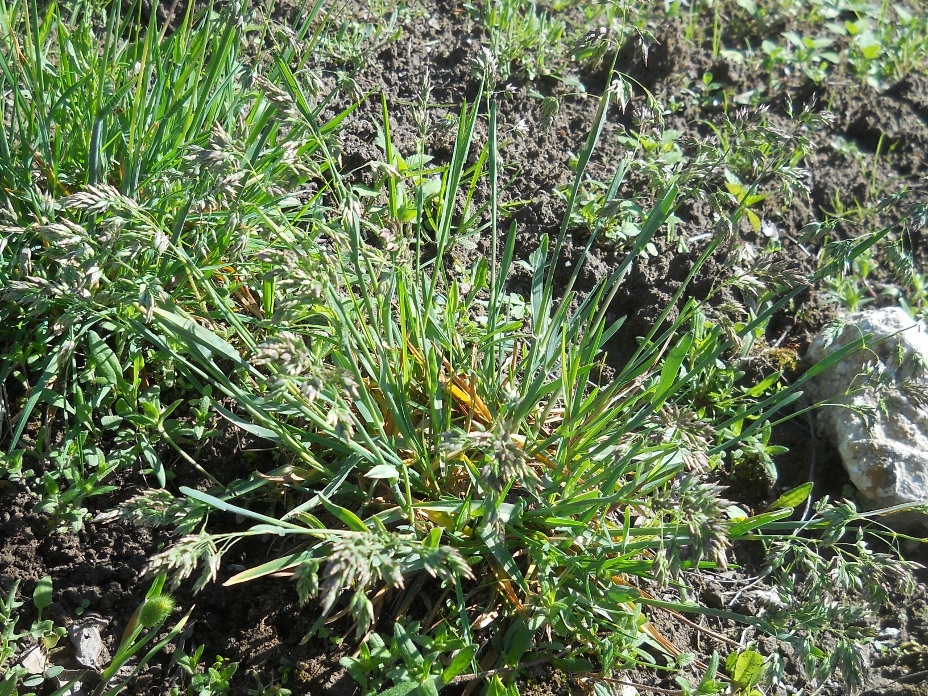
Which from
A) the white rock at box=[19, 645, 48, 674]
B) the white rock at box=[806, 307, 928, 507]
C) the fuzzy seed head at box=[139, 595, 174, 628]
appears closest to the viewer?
the fuzzy seed head at box=[139, 595, 174, 628]

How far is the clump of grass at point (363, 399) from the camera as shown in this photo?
1.64m

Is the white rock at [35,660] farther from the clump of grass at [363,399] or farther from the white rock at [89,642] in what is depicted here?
the clump of grass at [363,399]

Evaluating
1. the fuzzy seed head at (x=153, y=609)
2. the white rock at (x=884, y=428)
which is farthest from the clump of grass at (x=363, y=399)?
the white rock at (x=884, y=428)

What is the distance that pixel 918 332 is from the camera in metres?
2.61

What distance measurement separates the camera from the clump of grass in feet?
5.38

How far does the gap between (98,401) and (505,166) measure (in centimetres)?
155

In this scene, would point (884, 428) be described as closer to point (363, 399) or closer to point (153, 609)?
point (363, 399)

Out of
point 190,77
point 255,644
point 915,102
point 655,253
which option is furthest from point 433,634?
point 915,102

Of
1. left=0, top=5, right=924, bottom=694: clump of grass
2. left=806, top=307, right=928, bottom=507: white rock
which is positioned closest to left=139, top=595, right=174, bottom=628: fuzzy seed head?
left=0, top=5, right=924, bottom=694: clump of grass

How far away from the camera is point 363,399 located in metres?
1.79

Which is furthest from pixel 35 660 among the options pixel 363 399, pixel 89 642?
pixel 363 399

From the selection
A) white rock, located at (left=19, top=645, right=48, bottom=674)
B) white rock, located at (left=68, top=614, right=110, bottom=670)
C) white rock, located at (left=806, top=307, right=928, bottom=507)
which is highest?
white rock, located at (left=806, top=307, right=928, bottom=507)

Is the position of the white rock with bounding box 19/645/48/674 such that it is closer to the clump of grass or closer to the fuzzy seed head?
the clump of grass

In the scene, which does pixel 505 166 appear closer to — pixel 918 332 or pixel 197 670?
pixel 918 332
